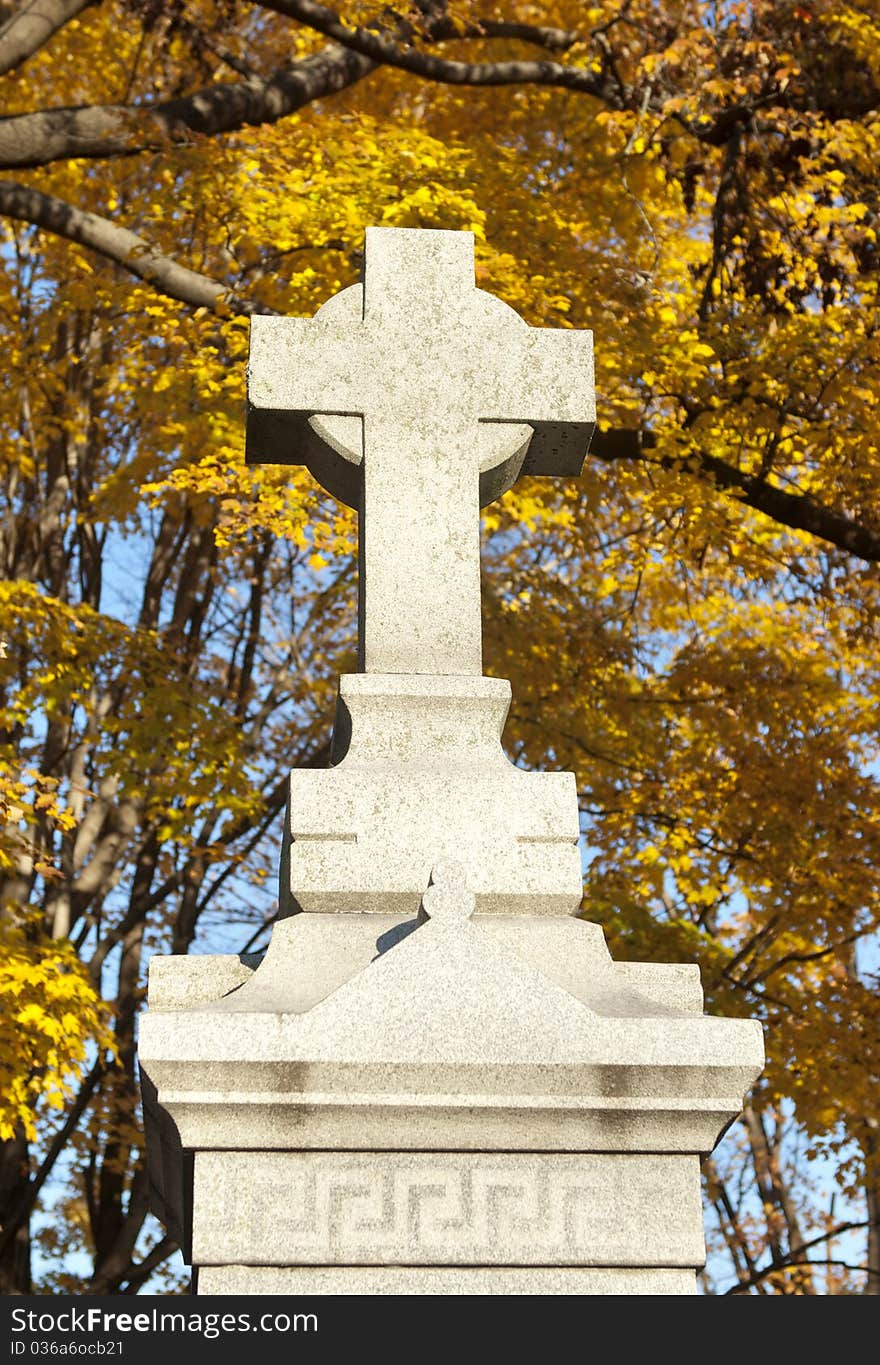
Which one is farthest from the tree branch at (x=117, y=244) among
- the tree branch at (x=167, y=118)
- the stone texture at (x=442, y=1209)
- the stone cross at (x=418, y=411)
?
the stone texture at (x=442, y=1209)

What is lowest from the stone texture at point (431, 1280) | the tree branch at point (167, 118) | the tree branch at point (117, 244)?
the stone texture at point (431, 1280)

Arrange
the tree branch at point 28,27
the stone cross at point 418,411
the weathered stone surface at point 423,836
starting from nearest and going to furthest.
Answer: the weathered stone surface at point 423,836 < the stone cross at point 418,411 < the tree branch at point 28,27

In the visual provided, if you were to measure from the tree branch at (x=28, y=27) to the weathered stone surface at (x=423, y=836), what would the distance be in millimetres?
7371

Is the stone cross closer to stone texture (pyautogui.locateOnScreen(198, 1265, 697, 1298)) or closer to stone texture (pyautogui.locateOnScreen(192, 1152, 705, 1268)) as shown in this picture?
stone texture (pyautogui.locateOnScreen(192, 1152, 705, 1268))

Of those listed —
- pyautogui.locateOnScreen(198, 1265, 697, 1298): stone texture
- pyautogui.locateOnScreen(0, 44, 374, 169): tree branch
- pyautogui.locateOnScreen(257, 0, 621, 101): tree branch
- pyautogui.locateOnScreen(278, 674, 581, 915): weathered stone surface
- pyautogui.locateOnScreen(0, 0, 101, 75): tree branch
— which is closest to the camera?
pyautogui.locateOnScreen(198, 1265, 697, 1298): stone texture

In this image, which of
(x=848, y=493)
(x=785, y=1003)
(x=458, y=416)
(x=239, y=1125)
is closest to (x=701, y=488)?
(x=848, y=493)

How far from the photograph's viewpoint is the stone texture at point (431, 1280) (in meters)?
3.21

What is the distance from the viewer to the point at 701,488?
10047 mm

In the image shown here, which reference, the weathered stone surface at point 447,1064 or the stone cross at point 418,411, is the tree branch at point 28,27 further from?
the weathered stone surface at point 447,1064

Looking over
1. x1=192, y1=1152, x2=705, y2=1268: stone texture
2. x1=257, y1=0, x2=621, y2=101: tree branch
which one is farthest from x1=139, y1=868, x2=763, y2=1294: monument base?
x1=257, y1=0, x2=621, y2=101: tree branch

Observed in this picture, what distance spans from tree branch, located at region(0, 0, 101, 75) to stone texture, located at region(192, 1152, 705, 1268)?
8.24 metres

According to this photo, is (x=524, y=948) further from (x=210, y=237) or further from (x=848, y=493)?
(x=210, y=237)

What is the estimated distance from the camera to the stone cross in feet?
14.0

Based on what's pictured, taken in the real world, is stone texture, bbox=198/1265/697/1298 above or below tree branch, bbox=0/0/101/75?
below
